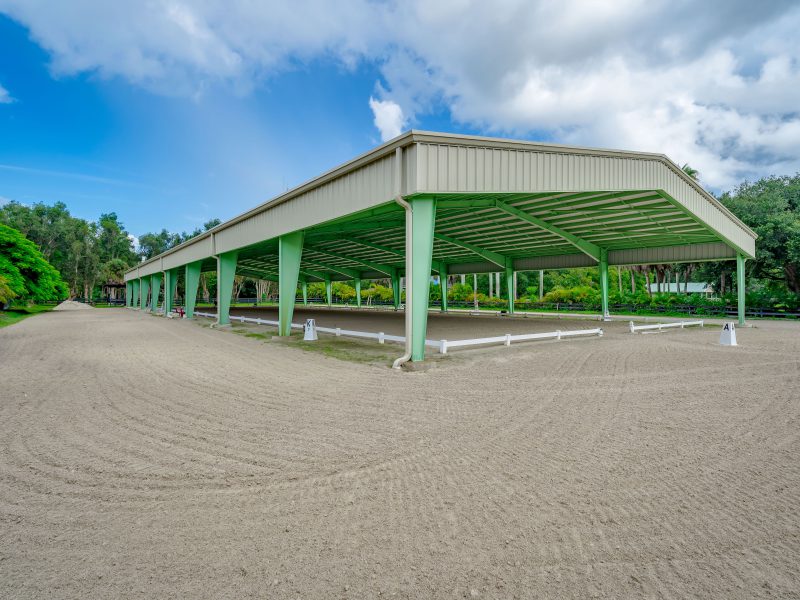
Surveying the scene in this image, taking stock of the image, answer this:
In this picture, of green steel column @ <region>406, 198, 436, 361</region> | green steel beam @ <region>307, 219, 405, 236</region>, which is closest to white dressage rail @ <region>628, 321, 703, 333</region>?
green steel beam @ <region>307, 219, 405, 236</region>

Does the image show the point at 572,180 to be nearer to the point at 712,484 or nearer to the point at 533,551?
the point at 712,484

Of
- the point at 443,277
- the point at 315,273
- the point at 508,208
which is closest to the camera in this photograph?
the point at 508,208

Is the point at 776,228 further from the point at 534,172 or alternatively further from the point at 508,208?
the point at 534,172

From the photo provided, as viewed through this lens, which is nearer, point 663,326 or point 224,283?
point 663,326

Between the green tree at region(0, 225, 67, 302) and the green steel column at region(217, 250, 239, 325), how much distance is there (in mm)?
18062

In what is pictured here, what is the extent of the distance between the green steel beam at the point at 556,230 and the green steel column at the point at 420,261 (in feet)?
22.6

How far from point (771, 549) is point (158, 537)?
14.5 ft

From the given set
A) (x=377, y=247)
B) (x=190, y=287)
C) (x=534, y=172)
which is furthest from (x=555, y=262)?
(x=190, y=287)

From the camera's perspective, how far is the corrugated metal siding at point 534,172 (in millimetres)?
9594

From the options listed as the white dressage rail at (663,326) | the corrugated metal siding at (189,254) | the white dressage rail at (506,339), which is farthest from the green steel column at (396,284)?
the white dressage rail at (506,339)

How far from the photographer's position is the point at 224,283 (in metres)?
22.0

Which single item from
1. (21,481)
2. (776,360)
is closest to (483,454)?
(21,481)

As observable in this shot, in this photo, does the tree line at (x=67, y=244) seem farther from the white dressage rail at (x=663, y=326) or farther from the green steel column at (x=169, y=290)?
the white dressage rail at (x=663, y=326)

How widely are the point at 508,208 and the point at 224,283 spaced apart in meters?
15.8
